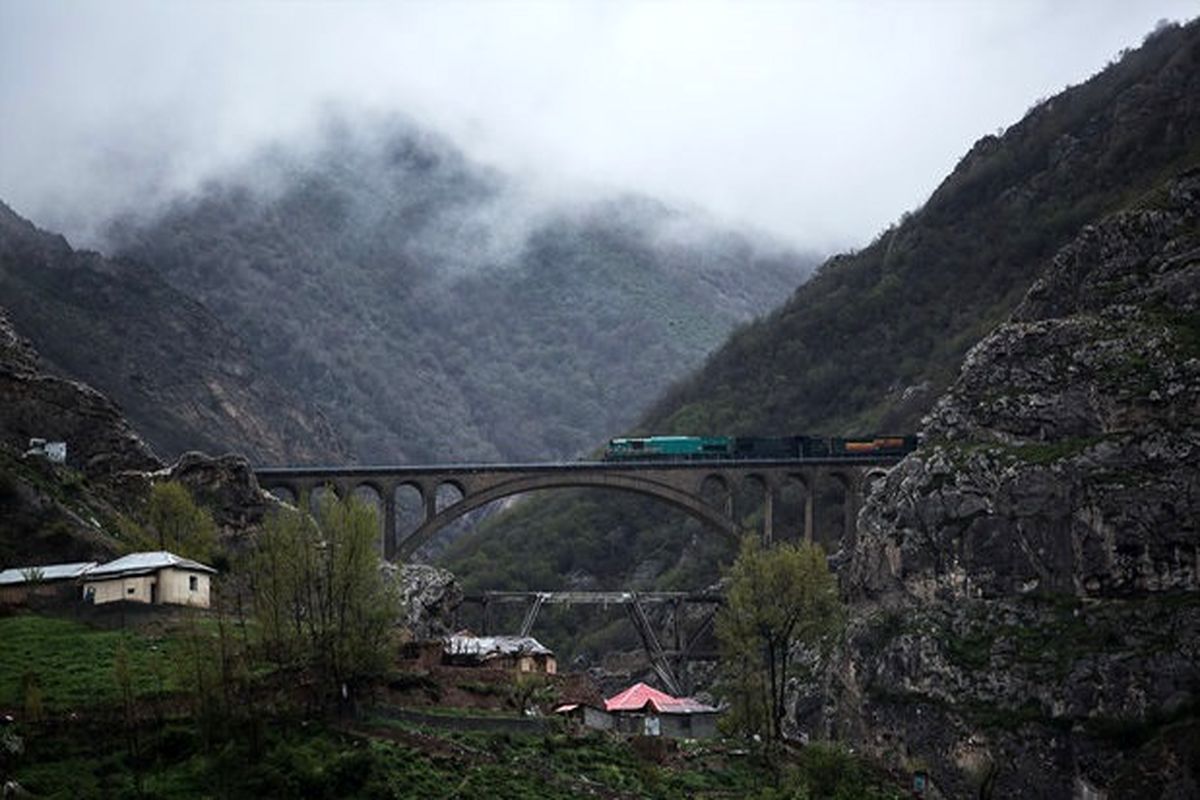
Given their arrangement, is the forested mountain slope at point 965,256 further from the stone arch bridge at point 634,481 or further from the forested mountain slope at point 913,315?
the stone arch bridge at point 634,481

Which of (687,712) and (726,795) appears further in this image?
(687,712)

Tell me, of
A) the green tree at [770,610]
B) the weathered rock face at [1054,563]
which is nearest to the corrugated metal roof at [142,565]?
the green tree at [770,610]

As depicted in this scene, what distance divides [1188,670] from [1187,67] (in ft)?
249

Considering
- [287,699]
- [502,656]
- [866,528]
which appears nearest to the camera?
[287,699]

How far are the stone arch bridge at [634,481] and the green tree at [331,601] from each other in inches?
2463

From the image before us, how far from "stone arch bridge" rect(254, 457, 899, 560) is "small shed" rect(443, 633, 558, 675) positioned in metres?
42.3

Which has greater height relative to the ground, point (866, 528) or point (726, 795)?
point (866, 528)

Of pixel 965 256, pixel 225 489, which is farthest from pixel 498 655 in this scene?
pixel 965 256

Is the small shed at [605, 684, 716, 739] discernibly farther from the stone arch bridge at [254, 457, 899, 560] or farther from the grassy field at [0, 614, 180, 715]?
the stone arch bridge at [254, 457, 899, 560]

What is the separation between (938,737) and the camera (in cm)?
10019

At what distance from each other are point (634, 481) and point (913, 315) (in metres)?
49.9

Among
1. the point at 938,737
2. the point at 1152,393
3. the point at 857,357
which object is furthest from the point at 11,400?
the point at 857,357

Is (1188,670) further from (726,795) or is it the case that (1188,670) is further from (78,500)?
(78,500)

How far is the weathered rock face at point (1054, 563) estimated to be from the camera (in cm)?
9594
